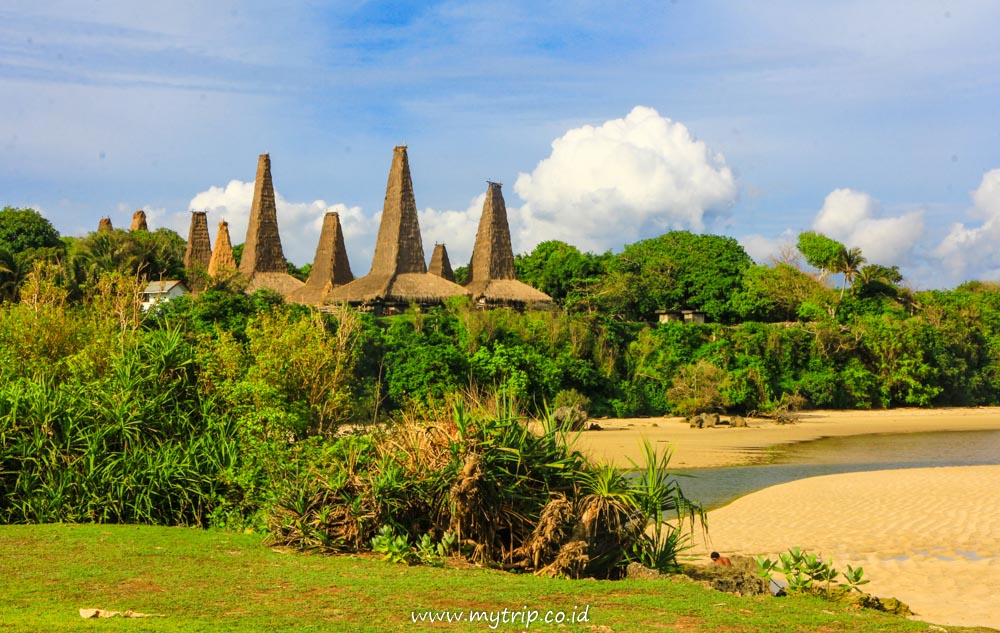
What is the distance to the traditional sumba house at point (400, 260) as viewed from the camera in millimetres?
40719

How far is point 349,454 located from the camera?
9656 mm

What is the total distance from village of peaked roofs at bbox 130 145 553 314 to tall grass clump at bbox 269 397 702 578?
29.5 m

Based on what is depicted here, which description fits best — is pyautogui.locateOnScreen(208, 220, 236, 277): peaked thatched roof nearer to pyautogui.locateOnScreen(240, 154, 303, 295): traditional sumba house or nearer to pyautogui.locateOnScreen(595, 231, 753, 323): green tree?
pyautogui.locateOnScreen(240, 154, 303, 295): traditional sumba house

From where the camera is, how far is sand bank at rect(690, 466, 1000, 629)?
408 inches

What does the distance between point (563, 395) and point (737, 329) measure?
12084 mm

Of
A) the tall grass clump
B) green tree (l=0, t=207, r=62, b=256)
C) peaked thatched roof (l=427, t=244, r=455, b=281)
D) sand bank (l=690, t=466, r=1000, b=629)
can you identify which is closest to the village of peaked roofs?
peaked thatched roof (l=427, t=244, r=455, b=281)

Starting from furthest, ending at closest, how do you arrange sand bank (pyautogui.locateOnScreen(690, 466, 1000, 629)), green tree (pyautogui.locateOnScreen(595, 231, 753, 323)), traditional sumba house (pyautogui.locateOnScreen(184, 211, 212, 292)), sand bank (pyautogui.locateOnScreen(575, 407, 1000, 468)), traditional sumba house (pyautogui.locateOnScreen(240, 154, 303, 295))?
green tree (pyautogui.locateOnScreen(595, 231, 753, 323))
traditional sumba house (pyautogui.locateOnScreen(184, 211, 212, 292))
traditional sumba house (pyautogui.locateOnScreen(240, 154, 303, 295))
sand bank (pyautogui.locateOnScreen(575, 407, 1000, 468))
sand bank (pyautogui.locateOnScreen(690, 466, 1000, 629))

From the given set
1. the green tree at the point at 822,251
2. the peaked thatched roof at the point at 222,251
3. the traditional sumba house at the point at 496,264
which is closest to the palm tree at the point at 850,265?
the green tree at the point at 822,251

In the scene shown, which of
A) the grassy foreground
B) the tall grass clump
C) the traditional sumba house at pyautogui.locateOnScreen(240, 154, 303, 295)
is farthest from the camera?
the traditional sumba house at pyautogui.locateOnScreen(240, 154, 303, 295)

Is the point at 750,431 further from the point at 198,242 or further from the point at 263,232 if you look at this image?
the point at 198,242

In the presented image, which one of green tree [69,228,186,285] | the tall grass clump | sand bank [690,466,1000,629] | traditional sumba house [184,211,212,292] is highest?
traditional sumba house [184,211,212,292]

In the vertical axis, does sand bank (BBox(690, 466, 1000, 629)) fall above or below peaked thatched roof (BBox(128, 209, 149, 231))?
below

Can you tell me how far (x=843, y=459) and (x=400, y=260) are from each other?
22.5 m

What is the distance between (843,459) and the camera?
25.3 m
